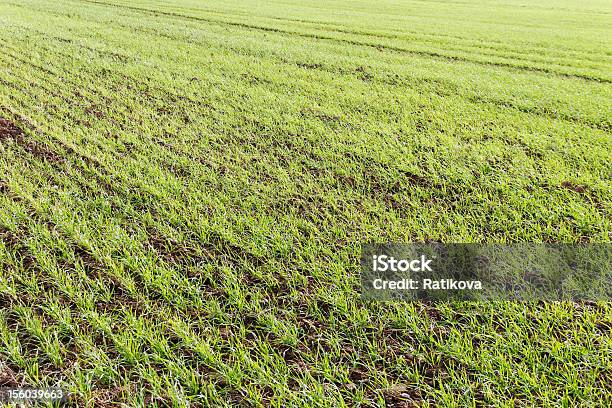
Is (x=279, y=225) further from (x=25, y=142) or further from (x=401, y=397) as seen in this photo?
(x=25, y=142)

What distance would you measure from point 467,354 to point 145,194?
11.3 feet

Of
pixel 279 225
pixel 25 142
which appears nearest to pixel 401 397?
pixel 279 225

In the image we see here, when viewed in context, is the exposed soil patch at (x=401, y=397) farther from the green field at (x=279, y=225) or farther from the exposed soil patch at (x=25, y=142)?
the exposed soil patch at (x=25, y=142)

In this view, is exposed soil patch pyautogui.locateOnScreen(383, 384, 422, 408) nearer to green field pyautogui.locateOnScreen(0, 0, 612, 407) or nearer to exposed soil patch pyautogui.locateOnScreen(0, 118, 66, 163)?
green field pyautogui.locateOnScreen(0, 0, 612, 407)

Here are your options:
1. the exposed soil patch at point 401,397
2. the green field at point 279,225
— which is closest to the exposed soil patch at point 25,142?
the green field at point 279,225

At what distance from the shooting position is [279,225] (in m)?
3.92

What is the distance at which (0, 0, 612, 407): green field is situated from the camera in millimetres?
2475

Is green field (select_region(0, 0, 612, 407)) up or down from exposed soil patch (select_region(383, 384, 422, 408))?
up

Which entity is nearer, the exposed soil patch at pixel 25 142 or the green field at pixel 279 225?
the green field at pixel 279 225

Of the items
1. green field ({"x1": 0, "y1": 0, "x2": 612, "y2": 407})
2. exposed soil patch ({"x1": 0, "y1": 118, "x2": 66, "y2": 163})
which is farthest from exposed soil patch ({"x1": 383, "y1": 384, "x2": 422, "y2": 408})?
exposed soil patch ({"x1": 0, "y1": 118, "x2": 66, "y2": 163})

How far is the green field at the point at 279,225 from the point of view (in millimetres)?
2475

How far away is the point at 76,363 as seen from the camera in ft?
8.20

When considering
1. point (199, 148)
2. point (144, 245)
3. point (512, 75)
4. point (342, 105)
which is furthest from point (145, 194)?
point (512, 75)

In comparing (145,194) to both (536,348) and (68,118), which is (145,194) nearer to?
(68,118)
